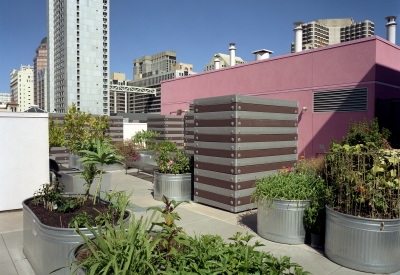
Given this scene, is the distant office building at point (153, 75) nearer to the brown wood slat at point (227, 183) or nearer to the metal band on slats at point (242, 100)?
the metal band on slats at point (242, 100)

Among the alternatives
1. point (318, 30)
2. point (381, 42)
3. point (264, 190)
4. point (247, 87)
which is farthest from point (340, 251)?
point (318, 30)

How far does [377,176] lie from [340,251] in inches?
43.4

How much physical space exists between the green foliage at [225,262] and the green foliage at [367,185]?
79.6 inches

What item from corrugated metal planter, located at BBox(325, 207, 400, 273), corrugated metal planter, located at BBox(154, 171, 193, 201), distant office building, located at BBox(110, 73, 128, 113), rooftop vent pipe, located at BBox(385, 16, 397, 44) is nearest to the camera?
corrugated metal planter, located at BBox(325, 207, 400, 273)

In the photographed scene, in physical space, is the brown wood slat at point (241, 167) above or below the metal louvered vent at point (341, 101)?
below

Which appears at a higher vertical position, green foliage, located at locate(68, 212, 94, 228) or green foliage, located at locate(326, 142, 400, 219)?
green foliage, located at locate(326, 142, 400, 219)

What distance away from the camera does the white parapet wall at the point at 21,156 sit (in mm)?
7371

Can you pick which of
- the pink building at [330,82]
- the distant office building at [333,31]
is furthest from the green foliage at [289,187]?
the distant office building at [333,31]

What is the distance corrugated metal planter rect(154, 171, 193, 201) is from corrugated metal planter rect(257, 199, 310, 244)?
11.1 ft

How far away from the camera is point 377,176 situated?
437 cm

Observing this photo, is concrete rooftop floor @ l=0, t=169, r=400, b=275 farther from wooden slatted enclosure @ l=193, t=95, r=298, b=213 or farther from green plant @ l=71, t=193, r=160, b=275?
green plant @ l=71, t=193, r=160, b=275

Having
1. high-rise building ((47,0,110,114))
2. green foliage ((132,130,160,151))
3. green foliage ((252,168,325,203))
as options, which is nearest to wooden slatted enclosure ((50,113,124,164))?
green foliage ((132,130,160,151))

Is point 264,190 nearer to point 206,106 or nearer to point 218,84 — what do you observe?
point 206,106

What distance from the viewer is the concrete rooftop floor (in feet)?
14.6
